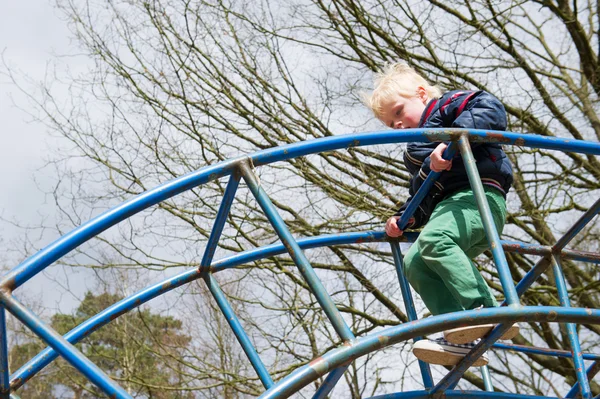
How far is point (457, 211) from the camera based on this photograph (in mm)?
2240

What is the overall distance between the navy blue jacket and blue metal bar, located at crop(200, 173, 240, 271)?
0.67m

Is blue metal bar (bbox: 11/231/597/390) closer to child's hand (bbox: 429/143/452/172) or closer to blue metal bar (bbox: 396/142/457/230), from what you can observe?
blue metal bar (bbox: 396/142/457/230)

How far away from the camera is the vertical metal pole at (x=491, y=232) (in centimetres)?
172

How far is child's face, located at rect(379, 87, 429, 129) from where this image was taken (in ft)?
8.21

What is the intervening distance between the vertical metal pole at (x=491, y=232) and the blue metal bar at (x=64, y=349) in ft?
2.89

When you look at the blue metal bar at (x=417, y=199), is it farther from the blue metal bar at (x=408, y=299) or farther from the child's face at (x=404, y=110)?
the child's face at (x=404, y=110)


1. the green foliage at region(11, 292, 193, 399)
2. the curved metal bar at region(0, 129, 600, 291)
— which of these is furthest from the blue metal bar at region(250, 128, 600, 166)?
the green foliage at region(11, 292, 193, 399)

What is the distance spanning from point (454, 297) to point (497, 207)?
1.02 feet

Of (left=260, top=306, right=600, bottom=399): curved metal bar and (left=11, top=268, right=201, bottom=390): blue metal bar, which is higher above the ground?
(left=11, top=268, right=201, bottom=390): blue metal bar

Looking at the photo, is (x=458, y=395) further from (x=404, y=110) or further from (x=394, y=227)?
(x=404, y=110)

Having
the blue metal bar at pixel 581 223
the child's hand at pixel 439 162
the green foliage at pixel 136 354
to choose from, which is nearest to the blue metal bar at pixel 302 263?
the child's hand at pixel 439 162

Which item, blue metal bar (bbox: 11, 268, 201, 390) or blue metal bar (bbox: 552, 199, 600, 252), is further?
blue metal bar (bbox: 552, 199, 600, 252)

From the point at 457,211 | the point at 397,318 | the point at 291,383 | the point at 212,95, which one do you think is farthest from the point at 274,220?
the point at 397,318

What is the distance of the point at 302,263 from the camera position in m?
1.69
